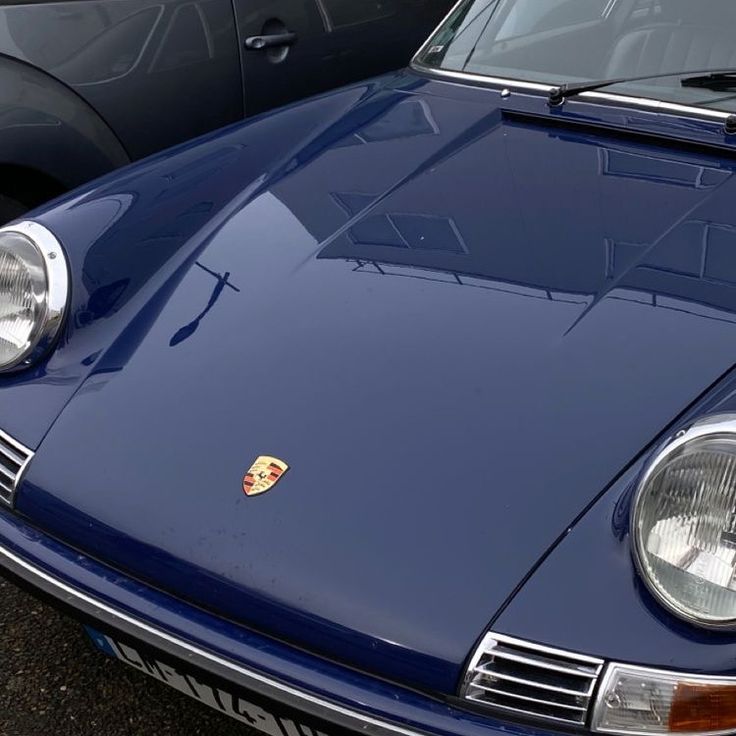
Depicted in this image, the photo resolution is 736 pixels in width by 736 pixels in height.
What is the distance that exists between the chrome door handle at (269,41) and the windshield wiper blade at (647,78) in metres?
1.35

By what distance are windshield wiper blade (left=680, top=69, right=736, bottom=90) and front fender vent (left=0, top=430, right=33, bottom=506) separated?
5.31 feet

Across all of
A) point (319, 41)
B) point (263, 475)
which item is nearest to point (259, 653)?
point (263, 475)

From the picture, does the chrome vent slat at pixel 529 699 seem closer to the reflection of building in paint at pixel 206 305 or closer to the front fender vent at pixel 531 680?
the front fender vent at pixel 531 680

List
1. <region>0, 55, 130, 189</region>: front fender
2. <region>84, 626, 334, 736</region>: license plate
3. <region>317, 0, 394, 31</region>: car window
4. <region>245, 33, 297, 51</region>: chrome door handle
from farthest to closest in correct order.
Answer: <region>317, 0, 394, 31</region>: car window → <region>245, 33, 297, 51</region>: chrome door handle → <region>0, 55, 130, 189</region>: front fender → <region>84, 626, 334, 736</region>: license plate

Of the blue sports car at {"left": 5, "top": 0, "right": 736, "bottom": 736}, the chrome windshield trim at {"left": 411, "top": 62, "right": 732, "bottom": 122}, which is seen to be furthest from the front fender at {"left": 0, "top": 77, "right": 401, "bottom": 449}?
the chrome windshield trim at {"left": 411, "top": 62, "right": 732, "bottom": 122}

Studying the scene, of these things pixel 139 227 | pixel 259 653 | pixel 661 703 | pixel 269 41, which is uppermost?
pixel 139 227

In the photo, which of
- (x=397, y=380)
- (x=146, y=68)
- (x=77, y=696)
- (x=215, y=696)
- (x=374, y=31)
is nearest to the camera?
(x=215, y=696)

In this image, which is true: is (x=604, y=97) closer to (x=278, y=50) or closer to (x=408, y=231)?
(x=408, y=231)

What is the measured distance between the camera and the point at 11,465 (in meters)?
2.01

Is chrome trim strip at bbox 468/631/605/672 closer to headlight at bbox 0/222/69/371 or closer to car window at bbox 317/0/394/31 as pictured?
headlight at bbox 0/222/69/371

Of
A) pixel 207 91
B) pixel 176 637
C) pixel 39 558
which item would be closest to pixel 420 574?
pixel 176 637

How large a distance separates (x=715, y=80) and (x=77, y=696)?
1899mm

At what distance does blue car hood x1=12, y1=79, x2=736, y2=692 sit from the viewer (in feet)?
5.43

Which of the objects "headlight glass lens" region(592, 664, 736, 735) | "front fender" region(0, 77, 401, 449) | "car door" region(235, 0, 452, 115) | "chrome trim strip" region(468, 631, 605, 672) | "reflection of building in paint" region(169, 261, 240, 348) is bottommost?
"headlight glass lens" region(592, 664, 736, 735)
